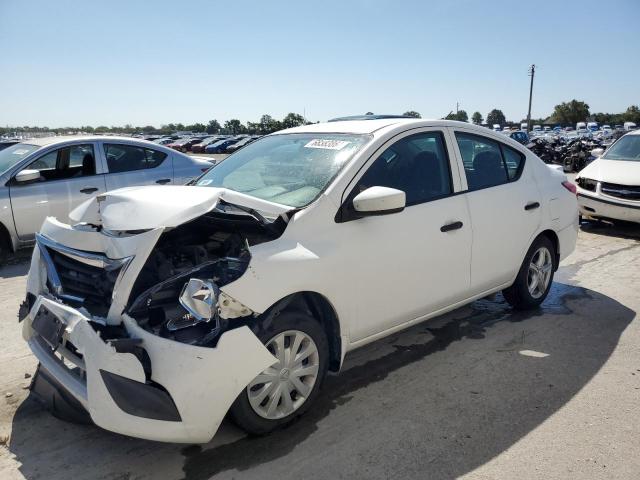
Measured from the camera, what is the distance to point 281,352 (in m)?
2.86

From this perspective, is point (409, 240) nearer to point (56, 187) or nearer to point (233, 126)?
point (56, 187)

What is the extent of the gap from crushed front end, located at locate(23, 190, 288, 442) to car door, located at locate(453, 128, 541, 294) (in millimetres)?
1860

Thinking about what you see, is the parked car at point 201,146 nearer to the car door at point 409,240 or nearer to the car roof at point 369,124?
the car roof at point 369,124

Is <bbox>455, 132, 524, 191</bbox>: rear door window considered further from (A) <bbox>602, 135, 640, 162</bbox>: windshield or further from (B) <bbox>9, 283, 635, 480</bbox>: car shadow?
(A) <bbox>602, 135, 640, 162</bbox>: windshield

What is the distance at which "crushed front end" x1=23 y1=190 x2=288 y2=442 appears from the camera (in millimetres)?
2441

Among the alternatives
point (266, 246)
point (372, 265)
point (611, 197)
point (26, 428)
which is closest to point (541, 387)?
point (372, 265)

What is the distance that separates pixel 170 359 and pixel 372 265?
1.36m

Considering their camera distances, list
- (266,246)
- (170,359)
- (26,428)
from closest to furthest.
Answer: (170,359) → (266,246) → (26,428)

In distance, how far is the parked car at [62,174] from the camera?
22.0ft

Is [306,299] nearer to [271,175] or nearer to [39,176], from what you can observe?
[271,175]

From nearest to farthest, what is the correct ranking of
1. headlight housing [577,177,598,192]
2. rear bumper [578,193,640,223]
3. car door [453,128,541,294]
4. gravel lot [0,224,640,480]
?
1. gravel lot [0,224,640,480]
2. car door [453,128,541,294]
3. rear bumper [578,193,640,223]
4. headlight housing [577,177,598,192]

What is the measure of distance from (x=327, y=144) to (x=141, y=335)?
1.88 metres

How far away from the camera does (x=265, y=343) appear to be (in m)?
2.73

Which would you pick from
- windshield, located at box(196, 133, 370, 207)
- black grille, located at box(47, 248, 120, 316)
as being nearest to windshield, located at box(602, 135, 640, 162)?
windshield, located at box(196, 133, 370, 207)
